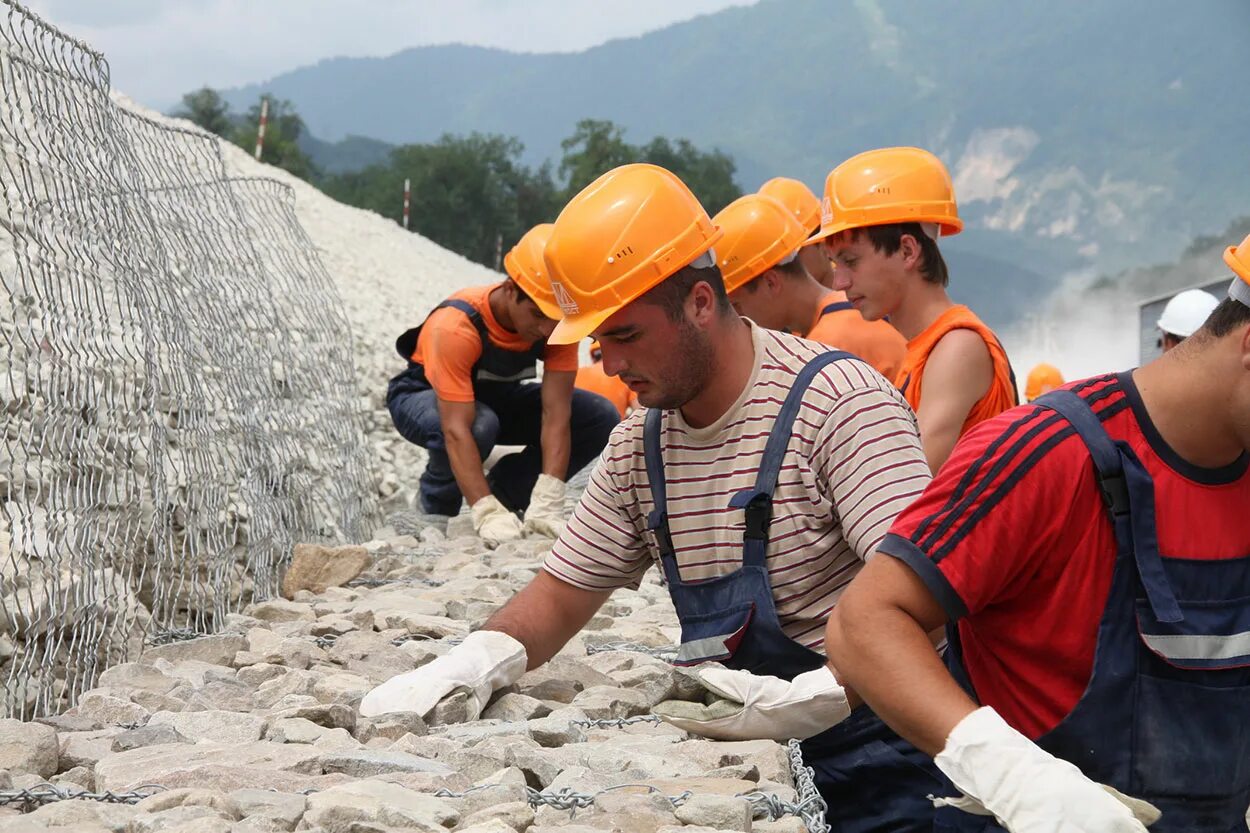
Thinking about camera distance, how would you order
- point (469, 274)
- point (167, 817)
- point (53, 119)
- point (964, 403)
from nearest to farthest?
point (167, 817), point (964, 403), point (53, 119), point (469, 274)

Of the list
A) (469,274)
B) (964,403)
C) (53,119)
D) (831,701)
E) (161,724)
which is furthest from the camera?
(469,274)

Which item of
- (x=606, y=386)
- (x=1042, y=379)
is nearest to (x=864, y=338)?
(x=606, y=386)

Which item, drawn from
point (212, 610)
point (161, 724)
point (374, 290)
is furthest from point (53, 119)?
point (374, 290)

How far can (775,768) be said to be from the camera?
9.62ft

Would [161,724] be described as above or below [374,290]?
below

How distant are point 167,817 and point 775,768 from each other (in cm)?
123

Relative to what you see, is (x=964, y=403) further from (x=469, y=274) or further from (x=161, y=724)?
(x=469, y=274)

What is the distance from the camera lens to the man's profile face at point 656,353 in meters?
3.01

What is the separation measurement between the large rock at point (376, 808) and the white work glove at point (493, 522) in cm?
446

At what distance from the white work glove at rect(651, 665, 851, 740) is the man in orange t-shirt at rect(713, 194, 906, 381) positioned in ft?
8.10

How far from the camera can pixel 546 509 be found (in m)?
7.53

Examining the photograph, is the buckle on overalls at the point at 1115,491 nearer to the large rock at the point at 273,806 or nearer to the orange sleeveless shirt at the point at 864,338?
the large rock at the point at 273,806

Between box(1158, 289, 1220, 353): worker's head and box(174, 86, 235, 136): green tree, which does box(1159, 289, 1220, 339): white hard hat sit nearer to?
box(1158, 289, 1220, 353): worker's head

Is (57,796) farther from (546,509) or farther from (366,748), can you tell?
(546,509)
